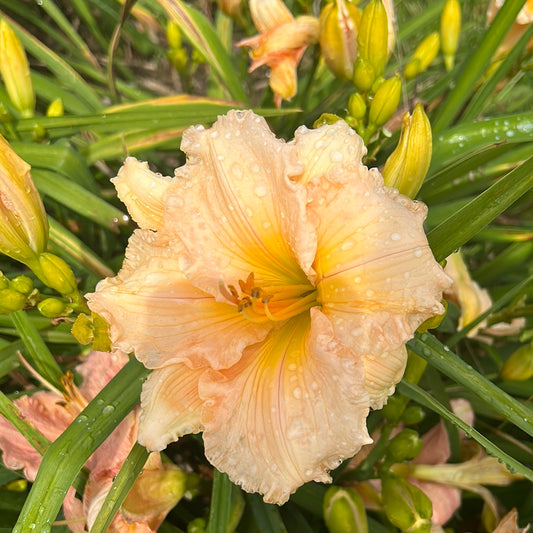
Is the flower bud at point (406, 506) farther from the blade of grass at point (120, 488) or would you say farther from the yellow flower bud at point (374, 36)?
the yellow flower bud at point (374, 36)

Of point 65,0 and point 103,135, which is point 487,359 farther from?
point 65,0

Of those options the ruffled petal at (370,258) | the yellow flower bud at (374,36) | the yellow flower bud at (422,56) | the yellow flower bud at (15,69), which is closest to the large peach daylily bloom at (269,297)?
the ruffled petal at (370,258)

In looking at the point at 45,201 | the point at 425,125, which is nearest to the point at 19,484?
the point at 45,201

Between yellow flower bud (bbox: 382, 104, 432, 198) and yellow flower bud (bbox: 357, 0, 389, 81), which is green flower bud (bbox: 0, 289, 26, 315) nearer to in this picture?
yellow flower bud (bbox: 382, 104, 432, 198)

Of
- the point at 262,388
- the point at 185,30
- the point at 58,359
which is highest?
the point at 185,30

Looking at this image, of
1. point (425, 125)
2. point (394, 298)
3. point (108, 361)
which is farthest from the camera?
point (108, 361)

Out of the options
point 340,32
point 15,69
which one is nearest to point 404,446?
point 340,32
